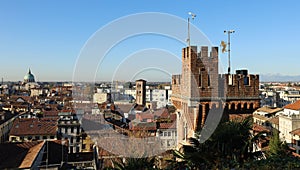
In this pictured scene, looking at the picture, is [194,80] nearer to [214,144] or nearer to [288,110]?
[214,144]

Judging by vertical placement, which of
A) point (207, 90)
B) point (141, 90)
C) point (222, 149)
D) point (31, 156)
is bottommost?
point (31, 156)

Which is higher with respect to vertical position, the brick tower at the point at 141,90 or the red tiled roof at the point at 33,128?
the brick tower at the point at 141,90

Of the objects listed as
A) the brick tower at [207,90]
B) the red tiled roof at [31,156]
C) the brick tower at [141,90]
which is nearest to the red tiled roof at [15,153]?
the red tiled roof at [31,156]

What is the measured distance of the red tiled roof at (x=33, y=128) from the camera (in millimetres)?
41625

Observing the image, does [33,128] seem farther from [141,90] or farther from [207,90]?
[207,90]

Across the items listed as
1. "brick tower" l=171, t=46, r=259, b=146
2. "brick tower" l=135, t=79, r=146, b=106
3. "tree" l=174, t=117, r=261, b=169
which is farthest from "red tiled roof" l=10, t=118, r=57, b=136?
"tree" l=174, t=117, r=261, b=169

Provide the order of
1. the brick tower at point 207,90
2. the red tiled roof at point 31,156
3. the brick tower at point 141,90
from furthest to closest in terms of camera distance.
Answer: the brick tower at point 141,90
the red tiled roof at point 31,156
the brick tower at point 207,90

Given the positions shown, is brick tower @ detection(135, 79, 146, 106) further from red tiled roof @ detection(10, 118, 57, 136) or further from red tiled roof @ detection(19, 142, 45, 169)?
red tiled roof @ detection(19, 142, 45, 169)

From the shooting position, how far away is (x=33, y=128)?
42688 millimetres

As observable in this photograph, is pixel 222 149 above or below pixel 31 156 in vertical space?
above

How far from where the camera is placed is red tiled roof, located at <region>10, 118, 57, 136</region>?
4162cm

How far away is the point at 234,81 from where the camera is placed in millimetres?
10992

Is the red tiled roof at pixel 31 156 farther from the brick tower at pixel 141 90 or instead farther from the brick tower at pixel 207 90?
the brick tower at pixel 141 90

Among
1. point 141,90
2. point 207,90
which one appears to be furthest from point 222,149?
point 141,90
